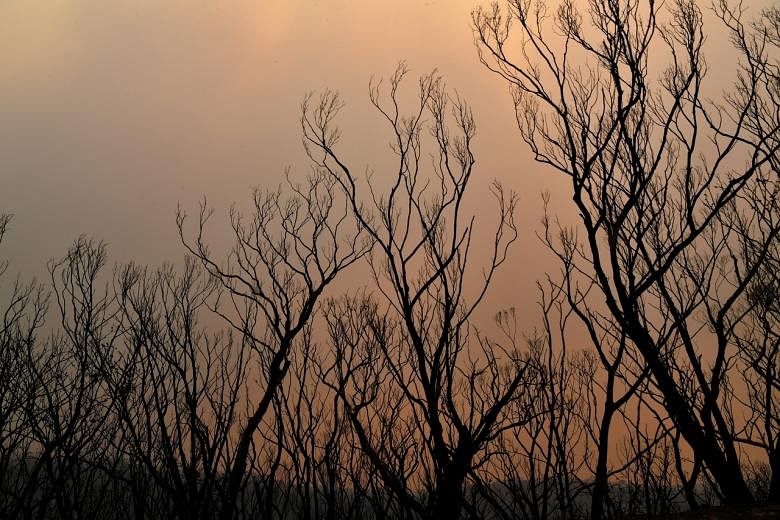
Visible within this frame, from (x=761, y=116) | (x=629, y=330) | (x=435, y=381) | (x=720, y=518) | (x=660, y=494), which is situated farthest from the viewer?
(x=660, y=494)

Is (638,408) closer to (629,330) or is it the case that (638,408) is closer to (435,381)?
(629,330)

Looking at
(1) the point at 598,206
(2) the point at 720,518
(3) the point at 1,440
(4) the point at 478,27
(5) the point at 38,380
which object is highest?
(4) the point at 478,27

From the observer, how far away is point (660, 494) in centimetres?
714

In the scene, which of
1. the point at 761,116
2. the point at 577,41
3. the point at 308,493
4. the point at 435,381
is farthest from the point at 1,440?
the point at 761,116

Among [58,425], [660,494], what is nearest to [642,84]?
[660,494]

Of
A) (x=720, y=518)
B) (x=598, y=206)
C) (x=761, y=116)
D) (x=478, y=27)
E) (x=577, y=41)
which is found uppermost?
(x=478, y=27)

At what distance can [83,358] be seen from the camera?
7.58m

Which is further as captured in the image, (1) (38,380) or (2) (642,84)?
(1) (38,380)

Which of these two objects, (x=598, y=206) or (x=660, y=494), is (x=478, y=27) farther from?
(x=660, y=494)

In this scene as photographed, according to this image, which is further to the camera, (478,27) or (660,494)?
(660,494)

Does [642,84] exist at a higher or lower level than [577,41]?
lower

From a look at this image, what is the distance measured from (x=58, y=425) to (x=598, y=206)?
763 cm

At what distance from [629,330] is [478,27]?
327 cm

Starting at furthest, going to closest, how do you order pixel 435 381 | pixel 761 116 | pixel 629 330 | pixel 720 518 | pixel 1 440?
pixel 1 440
pixel 761 116
pixel 435 381
pixel 629 330
pixel 720 518
